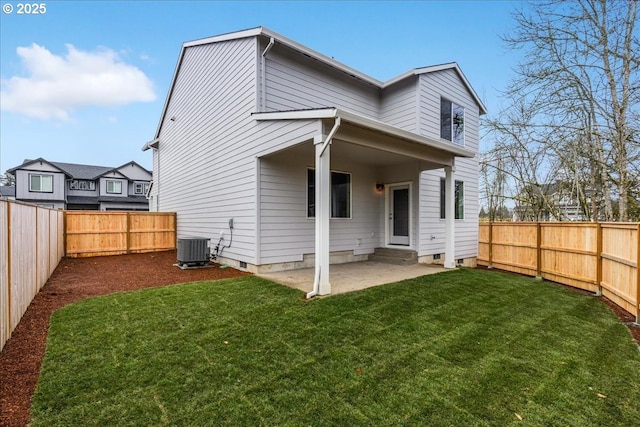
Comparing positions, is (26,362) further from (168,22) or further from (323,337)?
(168,22)

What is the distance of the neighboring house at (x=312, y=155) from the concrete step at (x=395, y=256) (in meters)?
0.24

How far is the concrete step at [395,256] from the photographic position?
345 inches

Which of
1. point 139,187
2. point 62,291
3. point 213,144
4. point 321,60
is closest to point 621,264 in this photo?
point 321,60

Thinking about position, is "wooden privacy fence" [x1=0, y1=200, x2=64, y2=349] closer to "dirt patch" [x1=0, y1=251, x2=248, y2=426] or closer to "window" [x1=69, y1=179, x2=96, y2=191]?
"dirt patch" [x1=0, y1=251, x2=248, y2=426]

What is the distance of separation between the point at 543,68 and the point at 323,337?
8.73m

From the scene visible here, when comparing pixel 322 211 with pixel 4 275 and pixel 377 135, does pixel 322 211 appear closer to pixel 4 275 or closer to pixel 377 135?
pixel 377 135

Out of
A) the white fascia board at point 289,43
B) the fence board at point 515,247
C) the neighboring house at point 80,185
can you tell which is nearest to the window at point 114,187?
the neighboring house at point 80,185

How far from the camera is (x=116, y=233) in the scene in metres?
10.8

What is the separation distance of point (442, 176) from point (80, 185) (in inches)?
1196

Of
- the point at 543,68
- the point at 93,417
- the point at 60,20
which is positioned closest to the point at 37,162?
the point at 60,20

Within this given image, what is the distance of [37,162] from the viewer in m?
23.5

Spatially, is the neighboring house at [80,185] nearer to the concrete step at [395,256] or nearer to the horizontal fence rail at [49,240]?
the horizontal fence rail at [49,240]

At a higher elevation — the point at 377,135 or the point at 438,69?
the point at 438,69

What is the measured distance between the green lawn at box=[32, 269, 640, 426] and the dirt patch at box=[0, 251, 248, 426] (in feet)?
0.45
